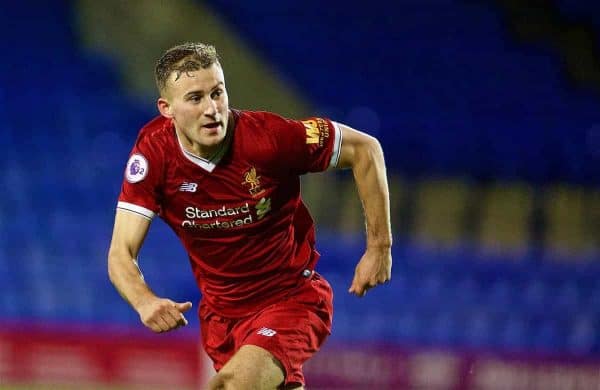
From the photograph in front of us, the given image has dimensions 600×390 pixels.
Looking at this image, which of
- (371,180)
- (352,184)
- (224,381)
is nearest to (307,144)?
(371,180)

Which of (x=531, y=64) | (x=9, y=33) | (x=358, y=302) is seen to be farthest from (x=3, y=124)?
(x=531, y=64)

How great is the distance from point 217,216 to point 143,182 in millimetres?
308

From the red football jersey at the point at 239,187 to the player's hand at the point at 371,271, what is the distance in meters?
0.38

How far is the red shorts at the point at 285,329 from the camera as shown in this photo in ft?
13.2

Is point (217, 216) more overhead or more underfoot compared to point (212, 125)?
more underfoot

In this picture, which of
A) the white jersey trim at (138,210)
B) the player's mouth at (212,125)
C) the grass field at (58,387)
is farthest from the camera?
the grass field at (58,387)

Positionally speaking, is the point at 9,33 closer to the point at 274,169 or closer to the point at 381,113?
the point at 381,113

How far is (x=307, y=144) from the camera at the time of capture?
4055 millimetres

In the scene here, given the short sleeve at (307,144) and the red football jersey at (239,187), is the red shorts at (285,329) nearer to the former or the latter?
the red football jersey at (239,187)

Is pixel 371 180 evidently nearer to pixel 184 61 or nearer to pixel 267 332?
pixel 267 332

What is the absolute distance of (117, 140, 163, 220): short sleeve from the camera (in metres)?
4.01

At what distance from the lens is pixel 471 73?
33.5ft

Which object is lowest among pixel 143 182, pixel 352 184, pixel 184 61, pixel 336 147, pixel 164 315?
pixel 352 184

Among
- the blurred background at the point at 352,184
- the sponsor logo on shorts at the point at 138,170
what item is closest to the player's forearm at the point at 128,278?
the sponsor logo on shorts at the point at 138,170
